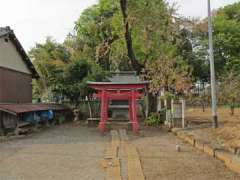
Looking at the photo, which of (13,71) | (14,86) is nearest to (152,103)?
(14,86)

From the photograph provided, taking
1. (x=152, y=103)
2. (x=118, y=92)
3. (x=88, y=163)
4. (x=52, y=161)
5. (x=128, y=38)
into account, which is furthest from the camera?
(x=152, y=103)

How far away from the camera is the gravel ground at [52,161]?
8.78 metres

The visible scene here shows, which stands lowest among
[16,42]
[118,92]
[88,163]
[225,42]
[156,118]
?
[88,163]

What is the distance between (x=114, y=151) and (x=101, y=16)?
997 inches

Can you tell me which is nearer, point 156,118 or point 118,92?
point 118,92

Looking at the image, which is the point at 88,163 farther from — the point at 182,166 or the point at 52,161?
the point at 182,166

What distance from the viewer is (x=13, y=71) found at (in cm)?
2408

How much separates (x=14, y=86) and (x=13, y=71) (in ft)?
3.14

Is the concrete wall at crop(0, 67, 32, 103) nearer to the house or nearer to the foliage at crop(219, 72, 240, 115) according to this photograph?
the house

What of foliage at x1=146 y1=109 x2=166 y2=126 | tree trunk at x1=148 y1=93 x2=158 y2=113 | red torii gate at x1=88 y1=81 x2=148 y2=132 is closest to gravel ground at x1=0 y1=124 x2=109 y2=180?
red torii gate at x1=88 y1=81 x2=148 y2=132

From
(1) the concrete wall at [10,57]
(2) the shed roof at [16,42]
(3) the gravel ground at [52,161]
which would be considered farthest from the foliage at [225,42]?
(3) the gravel ground at [52,161]

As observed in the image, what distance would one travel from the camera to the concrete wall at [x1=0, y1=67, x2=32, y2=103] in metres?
21.9

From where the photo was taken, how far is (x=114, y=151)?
494 inches

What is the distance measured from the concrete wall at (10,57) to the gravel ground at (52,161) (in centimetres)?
868
